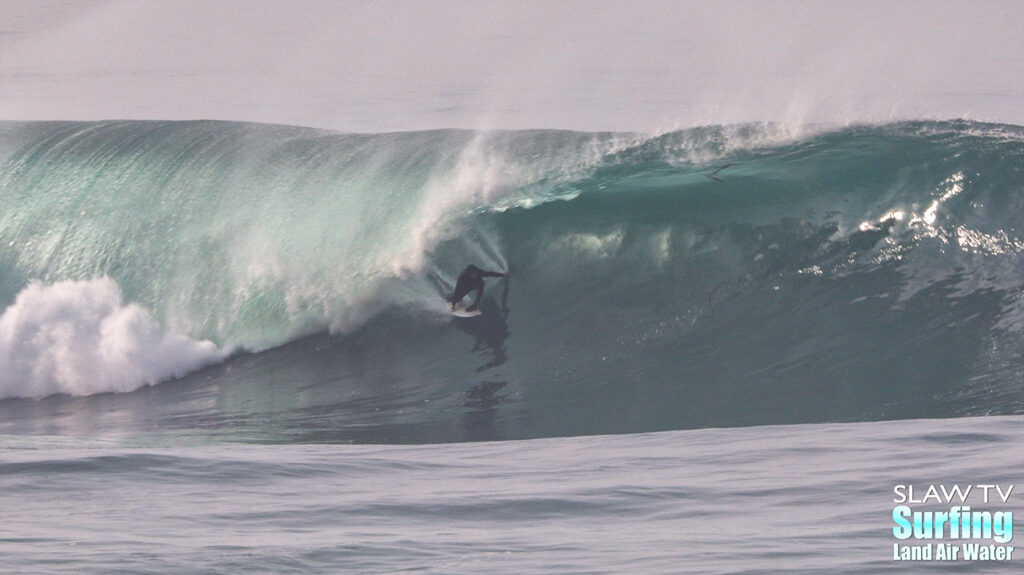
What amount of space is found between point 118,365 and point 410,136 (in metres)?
5.69

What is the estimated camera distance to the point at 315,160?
15117 mm

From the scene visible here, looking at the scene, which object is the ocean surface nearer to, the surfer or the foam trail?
the foam trail

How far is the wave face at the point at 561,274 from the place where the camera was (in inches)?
376

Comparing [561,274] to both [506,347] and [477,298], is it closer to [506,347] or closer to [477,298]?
[477,298]

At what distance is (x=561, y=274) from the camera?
1170 centimetres

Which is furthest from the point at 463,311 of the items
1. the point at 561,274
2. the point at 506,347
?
the point at 561,274

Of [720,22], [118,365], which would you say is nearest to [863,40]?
[720,22]

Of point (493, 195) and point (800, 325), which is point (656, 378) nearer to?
point (800, 325)

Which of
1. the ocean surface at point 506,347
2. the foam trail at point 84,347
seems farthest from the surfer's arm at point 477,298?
the foam trail at point 84,347

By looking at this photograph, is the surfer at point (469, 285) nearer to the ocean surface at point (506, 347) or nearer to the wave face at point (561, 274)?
the wave face at point (561, 274)

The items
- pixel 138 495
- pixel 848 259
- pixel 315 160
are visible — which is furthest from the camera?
pixel 315 160

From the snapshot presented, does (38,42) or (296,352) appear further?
(38,42)

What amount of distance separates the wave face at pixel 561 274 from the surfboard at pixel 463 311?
141 millimetres

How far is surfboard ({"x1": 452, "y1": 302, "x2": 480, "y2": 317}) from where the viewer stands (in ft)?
36.8
